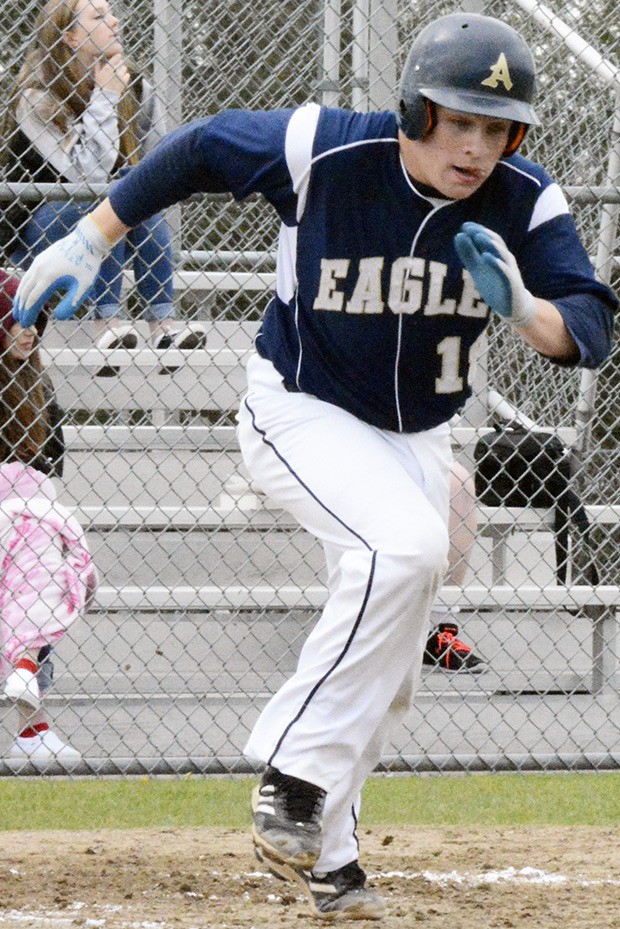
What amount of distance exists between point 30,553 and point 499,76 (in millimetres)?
2761

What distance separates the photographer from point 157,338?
19.9 feet

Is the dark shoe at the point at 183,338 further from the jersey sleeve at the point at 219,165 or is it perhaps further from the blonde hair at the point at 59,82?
the jersey sleeve at the point at 219,165

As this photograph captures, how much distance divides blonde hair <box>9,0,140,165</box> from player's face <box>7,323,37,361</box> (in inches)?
34.0

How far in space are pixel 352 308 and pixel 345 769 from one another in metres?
0.95

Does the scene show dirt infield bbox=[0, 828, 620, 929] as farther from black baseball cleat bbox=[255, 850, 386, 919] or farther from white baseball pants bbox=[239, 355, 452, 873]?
white baseball pants bbox=[239, 355, 452, 873]

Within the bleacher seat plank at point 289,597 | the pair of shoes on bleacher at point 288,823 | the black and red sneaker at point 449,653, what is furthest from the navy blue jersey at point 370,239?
the black and red sneaker at point 449,653

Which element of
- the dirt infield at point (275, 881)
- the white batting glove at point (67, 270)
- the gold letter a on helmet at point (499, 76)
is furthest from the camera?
the dirt infield at point (275, 881)

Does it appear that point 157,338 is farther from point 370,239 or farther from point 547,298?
point 547,298

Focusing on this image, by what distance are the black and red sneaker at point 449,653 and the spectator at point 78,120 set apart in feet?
5.07

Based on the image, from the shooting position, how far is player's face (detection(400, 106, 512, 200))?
9.61 ft

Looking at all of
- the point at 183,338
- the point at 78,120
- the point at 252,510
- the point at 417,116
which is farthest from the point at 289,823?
the point at 78,120

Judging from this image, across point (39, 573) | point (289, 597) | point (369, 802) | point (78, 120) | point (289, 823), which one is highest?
point (78, 120)

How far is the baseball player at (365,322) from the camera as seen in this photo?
2.94m

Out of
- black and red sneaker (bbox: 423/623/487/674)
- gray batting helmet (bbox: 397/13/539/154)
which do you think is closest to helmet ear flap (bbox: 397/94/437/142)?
gray batting helmet (bbox: 397/13/539/154)
